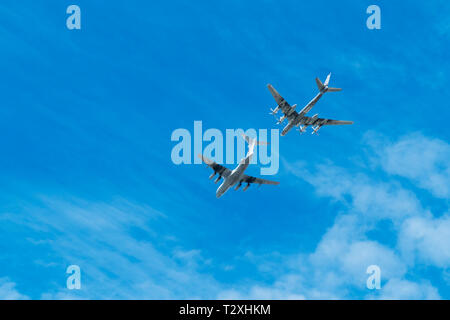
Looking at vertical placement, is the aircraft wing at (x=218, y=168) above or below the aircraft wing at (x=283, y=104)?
below

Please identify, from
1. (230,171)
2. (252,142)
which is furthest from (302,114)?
(230,171)

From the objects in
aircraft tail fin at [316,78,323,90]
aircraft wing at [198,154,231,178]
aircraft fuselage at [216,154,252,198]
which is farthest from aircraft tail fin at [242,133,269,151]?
aircraft tail fin at [316,78,323,90]

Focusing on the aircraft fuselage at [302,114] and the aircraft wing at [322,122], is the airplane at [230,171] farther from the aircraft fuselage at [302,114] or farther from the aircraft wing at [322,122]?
the aircraft wing at [322,122]

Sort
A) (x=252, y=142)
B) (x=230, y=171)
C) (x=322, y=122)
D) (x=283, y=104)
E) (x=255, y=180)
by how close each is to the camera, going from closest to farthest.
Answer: (x=230, y=171) → (x=252, y=142) → (x=255, y=180) → (x=283, y=104) → (x=322, y=122)

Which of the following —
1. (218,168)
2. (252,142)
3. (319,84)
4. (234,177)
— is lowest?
(234,177)

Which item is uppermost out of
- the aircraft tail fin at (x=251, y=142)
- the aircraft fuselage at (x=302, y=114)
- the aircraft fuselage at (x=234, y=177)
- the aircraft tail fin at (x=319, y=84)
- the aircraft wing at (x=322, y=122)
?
the aircraft tail fin at (x=319, y=84)

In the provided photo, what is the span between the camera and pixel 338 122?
125688mm

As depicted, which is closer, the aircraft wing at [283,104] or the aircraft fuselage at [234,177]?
the aircraft fuselage at [234,177]

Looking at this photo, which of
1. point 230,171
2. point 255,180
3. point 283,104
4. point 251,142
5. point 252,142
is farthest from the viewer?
point 283,104

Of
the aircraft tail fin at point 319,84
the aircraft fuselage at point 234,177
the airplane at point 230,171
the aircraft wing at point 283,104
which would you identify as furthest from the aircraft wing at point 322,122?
the aircraft fuselage at point 234,177

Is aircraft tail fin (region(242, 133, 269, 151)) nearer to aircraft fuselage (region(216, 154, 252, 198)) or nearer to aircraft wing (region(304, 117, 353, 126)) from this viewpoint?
aircraft fuselage (region(216, 154, 252, 198))

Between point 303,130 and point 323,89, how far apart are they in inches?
591

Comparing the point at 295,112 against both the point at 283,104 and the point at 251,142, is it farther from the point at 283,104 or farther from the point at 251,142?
the point at 251,142
